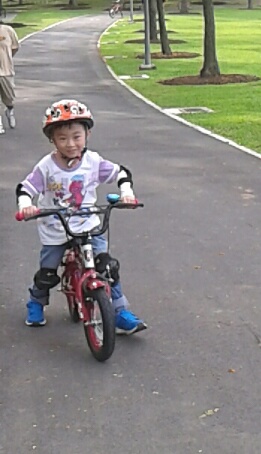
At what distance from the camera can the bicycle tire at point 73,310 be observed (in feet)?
18.5

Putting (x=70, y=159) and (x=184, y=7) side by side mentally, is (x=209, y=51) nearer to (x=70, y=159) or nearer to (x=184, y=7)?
(x=70, y=159)

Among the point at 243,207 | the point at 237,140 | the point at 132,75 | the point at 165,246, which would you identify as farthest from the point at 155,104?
the point at 165,246

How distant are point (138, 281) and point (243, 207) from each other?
8.30 feet

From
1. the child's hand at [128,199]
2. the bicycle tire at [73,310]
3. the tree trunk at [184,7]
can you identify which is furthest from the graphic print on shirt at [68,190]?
the tree trunk at [184,7]

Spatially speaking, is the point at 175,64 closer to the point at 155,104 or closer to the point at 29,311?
the point at 155,104

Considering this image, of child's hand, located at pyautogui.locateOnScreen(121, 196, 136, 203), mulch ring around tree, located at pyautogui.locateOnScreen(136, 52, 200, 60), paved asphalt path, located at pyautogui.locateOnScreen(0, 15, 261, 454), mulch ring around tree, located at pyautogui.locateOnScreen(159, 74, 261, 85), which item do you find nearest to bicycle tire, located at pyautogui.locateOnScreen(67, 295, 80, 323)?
paved asphalt path, located at pyautogui.locateOnScreen(0, 15, 261, 454)

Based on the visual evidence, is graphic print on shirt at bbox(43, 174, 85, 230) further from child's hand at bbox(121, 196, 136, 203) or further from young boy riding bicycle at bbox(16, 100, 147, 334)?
child's hand at bbox(121, 196, 136, 203)

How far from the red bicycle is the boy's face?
12.7 inches

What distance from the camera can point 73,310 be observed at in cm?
574

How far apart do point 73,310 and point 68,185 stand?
0.90 m

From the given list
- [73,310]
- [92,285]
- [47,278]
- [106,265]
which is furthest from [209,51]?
[92,285]

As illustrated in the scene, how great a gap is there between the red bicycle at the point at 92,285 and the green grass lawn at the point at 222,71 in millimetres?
7506

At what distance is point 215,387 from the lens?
188 inches

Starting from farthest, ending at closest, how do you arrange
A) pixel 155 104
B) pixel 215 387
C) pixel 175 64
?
pixel 175 64 < pixel 155 104 < pixel 215 387
